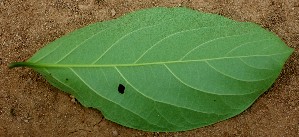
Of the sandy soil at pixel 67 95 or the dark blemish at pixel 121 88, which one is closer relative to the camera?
the dark blemish at pixel 121 88

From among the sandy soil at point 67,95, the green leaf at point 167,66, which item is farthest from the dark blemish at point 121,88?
the sandy soil at point 67,95

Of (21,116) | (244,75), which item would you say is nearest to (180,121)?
(244,75)

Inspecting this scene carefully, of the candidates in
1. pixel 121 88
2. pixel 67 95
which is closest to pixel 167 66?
pixel 121 88

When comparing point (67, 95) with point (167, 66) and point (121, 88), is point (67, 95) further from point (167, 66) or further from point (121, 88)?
point (167, 66)

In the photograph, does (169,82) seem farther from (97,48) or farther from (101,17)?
(101,17)

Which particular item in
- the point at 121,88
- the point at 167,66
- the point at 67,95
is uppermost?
the point at 167,66

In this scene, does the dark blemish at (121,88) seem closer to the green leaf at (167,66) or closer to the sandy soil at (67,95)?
the green leaf at (167,66)
